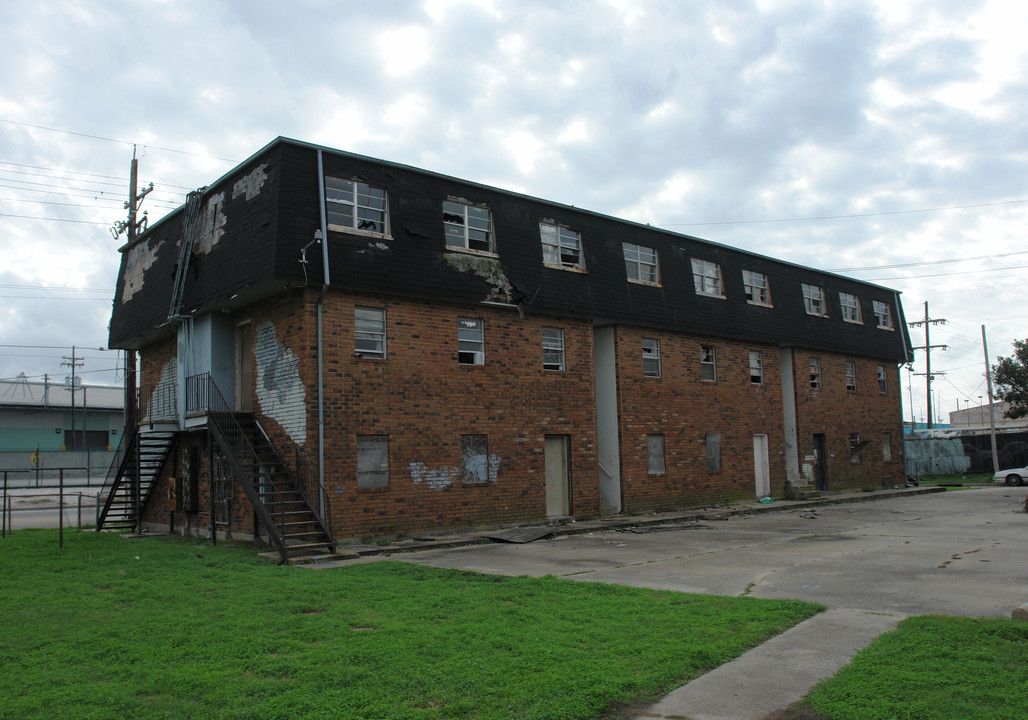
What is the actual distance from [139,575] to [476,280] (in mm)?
9568

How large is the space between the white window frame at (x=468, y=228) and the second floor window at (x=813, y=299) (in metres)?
14.8

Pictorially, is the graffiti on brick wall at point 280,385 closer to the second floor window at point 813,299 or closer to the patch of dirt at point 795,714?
the patch of dirt at point 795,714

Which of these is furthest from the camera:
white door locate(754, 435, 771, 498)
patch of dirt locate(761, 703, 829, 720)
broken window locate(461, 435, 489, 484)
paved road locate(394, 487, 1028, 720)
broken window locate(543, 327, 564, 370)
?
white door locate(754, 435, 771, 498)

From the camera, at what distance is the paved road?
594cm

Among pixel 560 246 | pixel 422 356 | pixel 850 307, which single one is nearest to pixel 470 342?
pixel 422 356

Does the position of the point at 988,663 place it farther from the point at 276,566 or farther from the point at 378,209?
the point at 378,209

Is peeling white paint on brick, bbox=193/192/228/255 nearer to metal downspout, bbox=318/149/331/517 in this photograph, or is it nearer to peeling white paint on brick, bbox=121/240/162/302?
peeling white paint on brick, bbox=121/240/162/302

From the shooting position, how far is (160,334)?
20734 mm

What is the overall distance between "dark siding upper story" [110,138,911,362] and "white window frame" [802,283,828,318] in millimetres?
2649

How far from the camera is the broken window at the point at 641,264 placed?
22.4m

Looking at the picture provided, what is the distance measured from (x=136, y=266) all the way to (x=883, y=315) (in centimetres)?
2856

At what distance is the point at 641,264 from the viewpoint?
22766 mm

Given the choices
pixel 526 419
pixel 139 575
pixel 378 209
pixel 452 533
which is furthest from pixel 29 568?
pixel 526 419

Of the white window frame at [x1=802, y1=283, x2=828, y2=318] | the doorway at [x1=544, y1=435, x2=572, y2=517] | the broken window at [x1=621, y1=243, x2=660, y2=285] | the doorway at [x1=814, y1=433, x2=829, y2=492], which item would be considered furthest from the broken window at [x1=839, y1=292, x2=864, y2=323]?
the doorway at [x1=544, y1=435, x2=572, y2=517]
